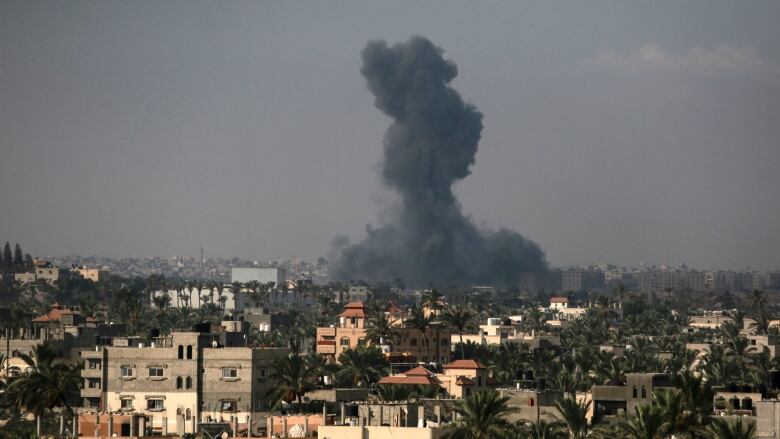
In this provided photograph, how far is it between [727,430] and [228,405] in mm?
31079

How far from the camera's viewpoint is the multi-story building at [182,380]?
88.9 metres

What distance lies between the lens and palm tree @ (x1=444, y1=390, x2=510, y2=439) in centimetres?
7094

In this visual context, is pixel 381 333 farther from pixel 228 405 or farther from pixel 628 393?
pixel 628 393

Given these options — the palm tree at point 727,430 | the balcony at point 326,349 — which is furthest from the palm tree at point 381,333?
the palm tree at point 727,430

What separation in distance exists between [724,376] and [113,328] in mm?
45916

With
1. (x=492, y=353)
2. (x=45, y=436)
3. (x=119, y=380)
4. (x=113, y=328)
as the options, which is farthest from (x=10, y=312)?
(x=45, y=436)

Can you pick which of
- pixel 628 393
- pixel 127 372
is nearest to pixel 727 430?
pixel 628 393

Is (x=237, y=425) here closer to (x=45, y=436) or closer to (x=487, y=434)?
(x=45, y=436)

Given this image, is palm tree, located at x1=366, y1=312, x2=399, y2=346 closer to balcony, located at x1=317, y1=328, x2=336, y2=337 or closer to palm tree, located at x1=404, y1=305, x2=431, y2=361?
palm tree, located at x1=404, y1=305, x2=431, y2=361

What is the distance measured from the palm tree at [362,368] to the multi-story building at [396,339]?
26331mm

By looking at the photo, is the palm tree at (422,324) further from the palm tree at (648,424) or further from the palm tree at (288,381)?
the palm tree at (648,424)

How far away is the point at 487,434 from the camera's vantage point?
71.2 metres

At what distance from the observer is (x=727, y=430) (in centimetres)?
6294

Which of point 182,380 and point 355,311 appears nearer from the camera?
point 182,380
